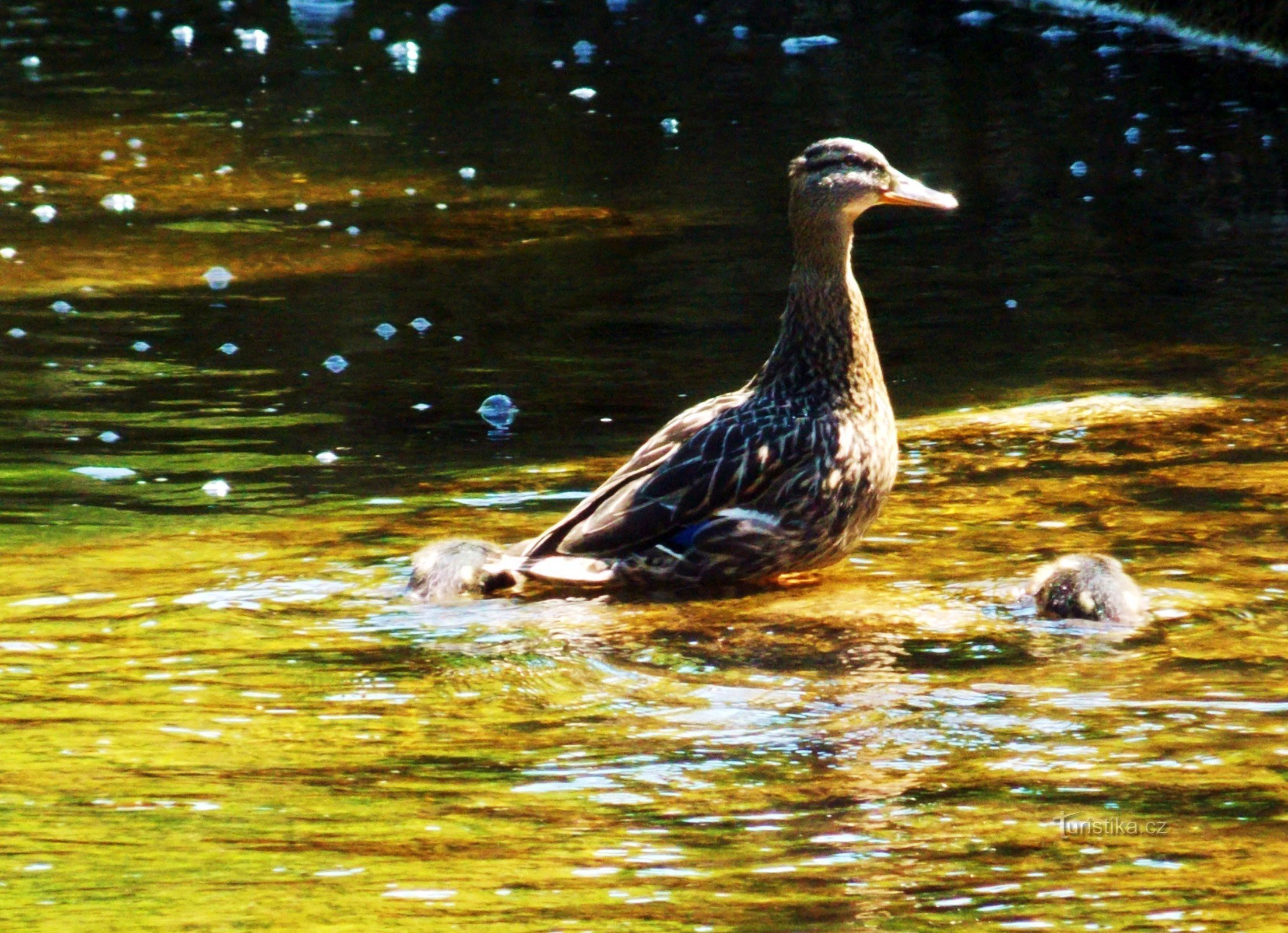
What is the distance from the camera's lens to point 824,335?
7121mm

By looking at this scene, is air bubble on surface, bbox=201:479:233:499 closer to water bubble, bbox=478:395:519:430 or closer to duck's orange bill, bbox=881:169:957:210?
water bubble, bbox=478:395:519:430

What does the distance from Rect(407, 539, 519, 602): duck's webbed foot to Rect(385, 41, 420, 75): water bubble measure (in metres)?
13.2

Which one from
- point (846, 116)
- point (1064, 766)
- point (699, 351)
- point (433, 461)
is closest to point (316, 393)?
point (433, 461)

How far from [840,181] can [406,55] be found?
13.5 m

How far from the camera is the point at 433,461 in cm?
827

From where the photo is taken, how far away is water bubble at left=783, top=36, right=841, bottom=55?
2030 cm

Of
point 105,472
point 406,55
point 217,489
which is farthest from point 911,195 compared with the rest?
point 406,55

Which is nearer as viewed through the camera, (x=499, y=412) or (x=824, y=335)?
(x=824, y=335)

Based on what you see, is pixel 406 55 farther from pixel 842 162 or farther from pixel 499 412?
pixel 842 162

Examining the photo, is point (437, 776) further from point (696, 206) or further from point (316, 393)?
point (696, 206)

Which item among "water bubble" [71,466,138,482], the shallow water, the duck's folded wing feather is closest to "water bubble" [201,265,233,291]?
the shallow water

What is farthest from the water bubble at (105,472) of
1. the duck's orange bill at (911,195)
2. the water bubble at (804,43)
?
the water bubble at (804,43)

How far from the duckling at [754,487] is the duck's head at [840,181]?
394 millimetres

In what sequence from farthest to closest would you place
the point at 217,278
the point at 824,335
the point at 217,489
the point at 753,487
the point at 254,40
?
1. the point at 254,40
2. the point at 217,278
3. the point at 217,489
4. the point at 824,335
5. the point at 753,487
